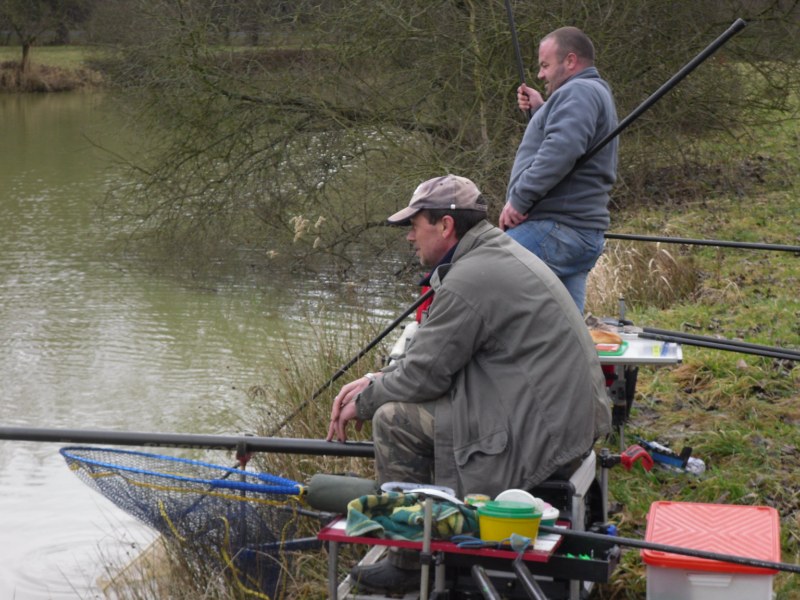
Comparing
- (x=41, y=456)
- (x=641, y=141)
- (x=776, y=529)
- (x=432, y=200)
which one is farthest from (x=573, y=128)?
(x=641, y=141)

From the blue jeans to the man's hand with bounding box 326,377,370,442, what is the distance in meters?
1.28

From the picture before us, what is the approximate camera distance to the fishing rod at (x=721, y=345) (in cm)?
438

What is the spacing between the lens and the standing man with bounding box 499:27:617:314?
4.38 meters

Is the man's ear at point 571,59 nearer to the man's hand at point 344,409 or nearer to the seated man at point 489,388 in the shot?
the seated man at point 489,388

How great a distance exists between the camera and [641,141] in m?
11.6

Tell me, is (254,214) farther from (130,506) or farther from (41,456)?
(130,506)

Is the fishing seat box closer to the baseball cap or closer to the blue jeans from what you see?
the baseball cap

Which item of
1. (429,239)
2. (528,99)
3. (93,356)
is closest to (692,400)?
(528,99)

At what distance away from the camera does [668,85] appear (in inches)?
163

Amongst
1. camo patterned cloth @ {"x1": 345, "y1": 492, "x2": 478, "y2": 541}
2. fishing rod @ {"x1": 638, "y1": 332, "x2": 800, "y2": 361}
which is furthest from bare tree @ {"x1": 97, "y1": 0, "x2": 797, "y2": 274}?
camo patterned cloth @ {"x1": 345, "y1": 492, "x2": 478, "y2": 541}

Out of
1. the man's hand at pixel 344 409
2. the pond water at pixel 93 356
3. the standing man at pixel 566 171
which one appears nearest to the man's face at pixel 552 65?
the standing man at pixel 566 171

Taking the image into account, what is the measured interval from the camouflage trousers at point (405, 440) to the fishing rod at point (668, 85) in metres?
1.57

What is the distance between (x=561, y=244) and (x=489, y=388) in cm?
145

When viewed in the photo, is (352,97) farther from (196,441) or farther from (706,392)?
(196,441)
